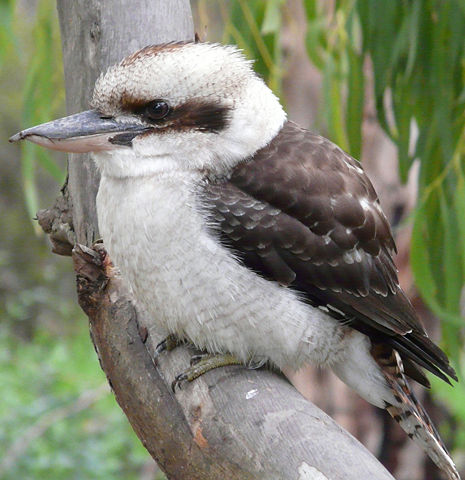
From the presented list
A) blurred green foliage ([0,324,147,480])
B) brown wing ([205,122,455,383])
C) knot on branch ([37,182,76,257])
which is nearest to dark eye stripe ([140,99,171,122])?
brown wing ([205,122,455,383])

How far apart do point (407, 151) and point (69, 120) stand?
0.66 m

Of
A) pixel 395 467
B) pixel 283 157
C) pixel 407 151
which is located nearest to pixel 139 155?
pixel 283 157

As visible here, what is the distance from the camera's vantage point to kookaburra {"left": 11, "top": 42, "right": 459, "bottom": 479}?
131 cm

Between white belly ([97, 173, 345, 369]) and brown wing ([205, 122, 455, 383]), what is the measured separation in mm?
34

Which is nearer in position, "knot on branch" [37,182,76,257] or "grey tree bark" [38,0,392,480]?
"grey tree bark" [38,0,392,480]

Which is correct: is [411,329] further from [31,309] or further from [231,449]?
[31,309]

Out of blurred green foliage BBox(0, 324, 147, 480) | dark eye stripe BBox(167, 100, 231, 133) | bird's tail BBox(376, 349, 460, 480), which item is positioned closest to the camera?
dark eye stripe BBox(167, 100, 231, 133)

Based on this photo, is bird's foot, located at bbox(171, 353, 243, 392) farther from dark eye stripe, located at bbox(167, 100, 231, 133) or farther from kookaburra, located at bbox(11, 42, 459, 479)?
dark eye stripe, located at bbox(167, 100, 231, 133)

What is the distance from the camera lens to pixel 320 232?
1.38 meters

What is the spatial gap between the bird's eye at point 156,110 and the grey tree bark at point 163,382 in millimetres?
155

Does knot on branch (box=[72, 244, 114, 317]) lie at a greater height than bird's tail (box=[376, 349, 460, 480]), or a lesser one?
greater

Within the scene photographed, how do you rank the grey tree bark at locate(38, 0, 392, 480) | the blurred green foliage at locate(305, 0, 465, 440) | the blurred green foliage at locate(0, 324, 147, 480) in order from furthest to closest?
the blurred green foliage at locate(0, 324, 147, 480) → the blurred green foliage at locate(305, 0, 465, 440) → the grey tree bark at locate(38, 0, 392, 480)

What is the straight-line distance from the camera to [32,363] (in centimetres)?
356

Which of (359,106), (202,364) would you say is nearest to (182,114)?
(202,364)
